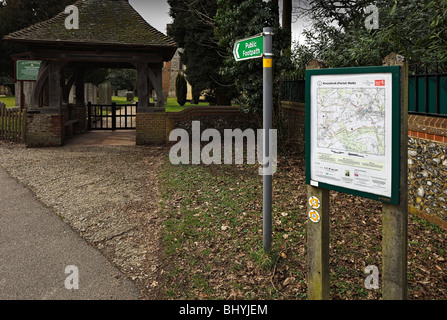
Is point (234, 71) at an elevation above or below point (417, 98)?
above

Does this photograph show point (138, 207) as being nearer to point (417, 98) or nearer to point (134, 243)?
point (134, 243)

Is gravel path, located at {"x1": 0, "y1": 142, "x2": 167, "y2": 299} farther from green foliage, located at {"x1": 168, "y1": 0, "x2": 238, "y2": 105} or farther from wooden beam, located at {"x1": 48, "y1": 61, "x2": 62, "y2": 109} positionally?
green foliage, located at {"x1": 168, "y1": 0, "x2": 238, "y2": 105}

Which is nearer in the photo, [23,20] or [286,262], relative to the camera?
[286,262]

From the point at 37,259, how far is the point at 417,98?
567 cm

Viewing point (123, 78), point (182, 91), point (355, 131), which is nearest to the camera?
point (355, 131)

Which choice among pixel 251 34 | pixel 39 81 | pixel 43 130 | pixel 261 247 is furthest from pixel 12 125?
pixel 261 247

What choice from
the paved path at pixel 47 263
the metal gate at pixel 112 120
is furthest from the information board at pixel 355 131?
the metal gate at pixel 112 120

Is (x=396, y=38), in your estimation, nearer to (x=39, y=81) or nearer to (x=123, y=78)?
(x=39, y=81)

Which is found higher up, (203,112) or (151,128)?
(203,112)

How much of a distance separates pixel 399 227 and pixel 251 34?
8105mm

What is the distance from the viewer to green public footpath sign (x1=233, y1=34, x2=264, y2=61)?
4.31 meters

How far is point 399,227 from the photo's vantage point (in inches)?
118

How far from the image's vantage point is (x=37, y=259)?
4.85m

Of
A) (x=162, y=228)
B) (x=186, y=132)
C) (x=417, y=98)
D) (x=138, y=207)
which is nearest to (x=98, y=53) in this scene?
(x=186, y=132)
